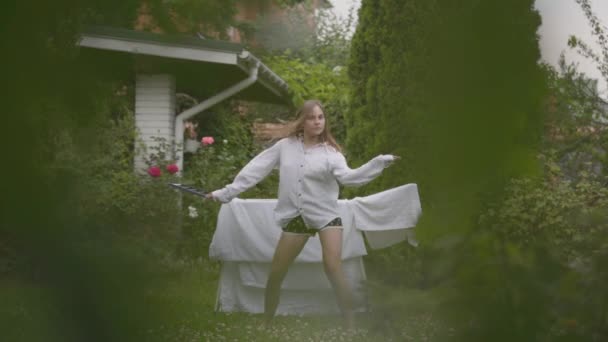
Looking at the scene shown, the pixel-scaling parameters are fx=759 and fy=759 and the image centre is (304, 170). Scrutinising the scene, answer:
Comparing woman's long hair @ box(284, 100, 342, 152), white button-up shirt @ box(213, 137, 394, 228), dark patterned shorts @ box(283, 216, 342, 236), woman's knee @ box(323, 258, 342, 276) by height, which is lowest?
woman's knee @ box(323, 258, 342, 276)

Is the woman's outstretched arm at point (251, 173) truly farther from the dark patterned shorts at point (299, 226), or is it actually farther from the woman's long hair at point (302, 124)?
the dark patterned shorts at point (299, 226)

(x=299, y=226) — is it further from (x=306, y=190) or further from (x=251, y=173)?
(x=251, y=173)

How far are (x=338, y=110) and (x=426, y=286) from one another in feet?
38.2

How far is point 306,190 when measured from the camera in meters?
4.92

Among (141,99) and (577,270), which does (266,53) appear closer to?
(141,99)

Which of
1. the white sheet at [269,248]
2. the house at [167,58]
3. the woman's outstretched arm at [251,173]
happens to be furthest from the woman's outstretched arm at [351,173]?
the house at [167,58]

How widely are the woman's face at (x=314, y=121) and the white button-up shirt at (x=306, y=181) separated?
13 centimetres

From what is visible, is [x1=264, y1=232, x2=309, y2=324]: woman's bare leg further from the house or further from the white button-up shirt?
the house

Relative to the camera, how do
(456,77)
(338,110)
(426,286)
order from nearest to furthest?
(456,77)
(426,286)
(338,110)

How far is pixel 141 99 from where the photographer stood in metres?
0.59

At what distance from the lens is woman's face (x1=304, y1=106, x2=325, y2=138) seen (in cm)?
495

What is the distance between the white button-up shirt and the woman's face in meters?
0.13

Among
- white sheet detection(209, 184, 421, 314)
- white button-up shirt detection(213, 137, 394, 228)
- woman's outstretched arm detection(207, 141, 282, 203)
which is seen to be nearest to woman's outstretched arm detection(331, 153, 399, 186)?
white button-up shirt detection(213, 137, 394, 228)

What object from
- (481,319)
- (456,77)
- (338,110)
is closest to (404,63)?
(456,77)
